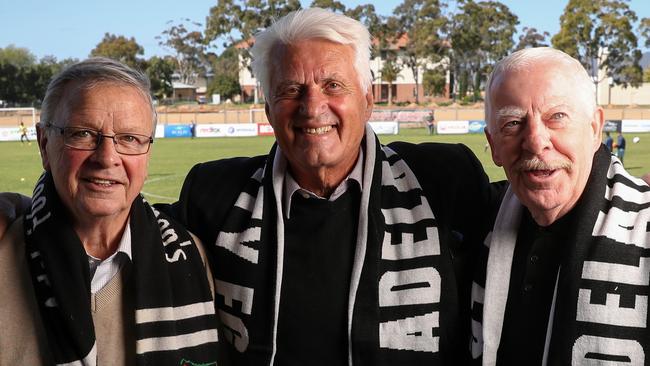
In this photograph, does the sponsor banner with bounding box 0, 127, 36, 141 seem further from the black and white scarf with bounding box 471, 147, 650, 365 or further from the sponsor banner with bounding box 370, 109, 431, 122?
the black and white scarf with bounding box 471, 147, 650, 365

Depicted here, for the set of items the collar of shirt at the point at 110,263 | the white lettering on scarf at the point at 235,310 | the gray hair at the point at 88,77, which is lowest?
the white lettering on scarf at the point at 235,310

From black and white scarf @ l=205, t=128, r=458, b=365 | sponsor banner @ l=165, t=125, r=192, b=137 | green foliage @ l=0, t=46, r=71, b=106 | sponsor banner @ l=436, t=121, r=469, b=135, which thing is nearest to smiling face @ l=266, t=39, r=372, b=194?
black and white scarf @ l=205, t=128, r=458, b=365

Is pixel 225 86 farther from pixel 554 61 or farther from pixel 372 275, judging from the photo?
pixel 554 61

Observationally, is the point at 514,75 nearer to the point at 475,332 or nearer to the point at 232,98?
the point at 475,332

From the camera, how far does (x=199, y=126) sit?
41438mm

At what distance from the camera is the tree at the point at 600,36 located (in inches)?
2119

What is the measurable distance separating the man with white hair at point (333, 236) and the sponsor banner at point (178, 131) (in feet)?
128

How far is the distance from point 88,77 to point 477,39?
62273 mm

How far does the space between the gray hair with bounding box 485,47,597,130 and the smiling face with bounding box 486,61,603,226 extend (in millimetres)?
14

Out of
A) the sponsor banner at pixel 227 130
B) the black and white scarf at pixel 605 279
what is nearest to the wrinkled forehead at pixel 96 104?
the black and white scarf at pixel 605 279

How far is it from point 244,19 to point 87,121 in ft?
203

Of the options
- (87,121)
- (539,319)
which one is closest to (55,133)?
(87,121)

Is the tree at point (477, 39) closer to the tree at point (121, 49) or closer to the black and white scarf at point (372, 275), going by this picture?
the tree at point (121, 49)

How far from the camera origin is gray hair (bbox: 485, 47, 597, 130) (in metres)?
2.54
